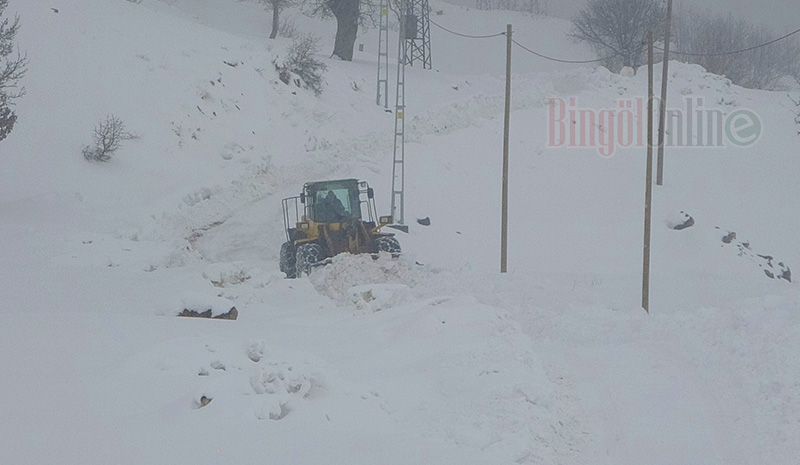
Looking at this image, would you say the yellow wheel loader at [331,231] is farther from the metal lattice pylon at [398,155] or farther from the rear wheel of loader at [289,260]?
the metal lattice pylon at [398,155]

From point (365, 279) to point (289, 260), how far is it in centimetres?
333

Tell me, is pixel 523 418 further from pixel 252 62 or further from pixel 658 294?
pixel 252 62

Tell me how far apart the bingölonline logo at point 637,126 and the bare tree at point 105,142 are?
678 inches

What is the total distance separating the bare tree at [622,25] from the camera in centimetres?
5184

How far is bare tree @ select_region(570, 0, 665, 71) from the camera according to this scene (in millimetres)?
51844

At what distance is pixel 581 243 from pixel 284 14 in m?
35.6

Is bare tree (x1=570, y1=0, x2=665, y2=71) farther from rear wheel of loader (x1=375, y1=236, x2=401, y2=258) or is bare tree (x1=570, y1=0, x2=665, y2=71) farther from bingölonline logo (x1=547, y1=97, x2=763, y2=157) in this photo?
rear wheel of loader (x1=375, y1=236, x2=401, y2=258)

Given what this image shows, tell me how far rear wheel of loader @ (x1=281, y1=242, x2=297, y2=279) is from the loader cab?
2.62 feet

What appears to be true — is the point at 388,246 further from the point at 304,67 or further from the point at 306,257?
the point at 304,67

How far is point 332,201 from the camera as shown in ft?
61.0

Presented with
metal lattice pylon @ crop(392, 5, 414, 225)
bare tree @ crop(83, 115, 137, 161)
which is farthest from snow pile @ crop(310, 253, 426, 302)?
bare tree @ crop(83, 115, 137, 161)

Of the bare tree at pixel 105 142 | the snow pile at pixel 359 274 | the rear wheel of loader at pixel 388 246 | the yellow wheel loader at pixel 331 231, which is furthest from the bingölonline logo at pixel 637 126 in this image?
the snow pile at pixel 359 274

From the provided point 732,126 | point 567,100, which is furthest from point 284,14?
point 732,126

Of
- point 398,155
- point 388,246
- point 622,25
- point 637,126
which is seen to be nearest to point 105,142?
point 398,155
